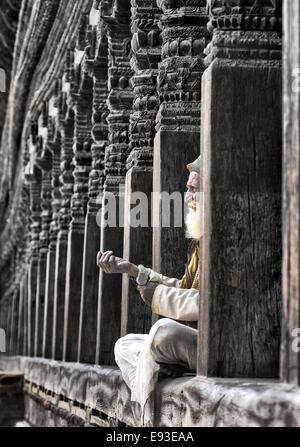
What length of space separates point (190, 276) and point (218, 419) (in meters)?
1.77

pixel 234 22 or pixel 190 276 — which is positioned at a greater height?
pixel 234 22

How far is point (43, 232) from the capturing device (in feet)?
68.7

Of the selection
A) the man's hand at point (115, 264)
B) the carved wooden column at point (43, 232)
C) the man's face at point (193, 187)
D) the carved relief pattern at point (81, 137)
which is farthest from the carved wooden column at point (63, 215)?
the man's face at point (193, 187)

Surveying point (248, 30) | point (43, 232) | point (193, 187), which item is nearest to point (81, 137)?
point (43, 232)

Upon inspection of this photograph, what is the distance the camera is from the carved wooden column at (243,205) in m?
5.84

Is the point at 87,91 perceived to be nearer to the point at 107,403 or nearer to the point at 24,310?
the point at 107,403

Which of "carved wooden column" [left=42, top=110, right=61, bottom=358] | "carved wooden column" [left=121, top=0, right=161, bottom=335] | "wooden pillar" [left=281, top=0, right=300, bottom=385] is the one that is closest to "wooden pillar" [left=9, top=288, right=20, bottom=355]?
"carved wooden column" [left=42, top=110, right=61, bottom=358]

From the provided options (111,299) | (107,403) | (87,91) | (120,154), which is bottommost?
(107,403)

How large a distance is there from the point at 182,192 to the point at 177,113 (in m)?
0.50

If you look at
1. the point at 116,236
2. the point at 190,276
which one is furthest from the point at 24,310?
the point at 190,276

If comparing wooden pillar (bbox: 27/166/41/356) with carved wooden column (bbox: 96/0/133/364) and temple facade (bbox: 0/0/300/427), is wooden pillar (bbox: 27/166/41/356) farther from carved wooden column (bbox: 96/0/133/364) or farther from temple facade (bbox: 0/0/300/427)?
carved wooden column (bbox: 96/0/133/364)

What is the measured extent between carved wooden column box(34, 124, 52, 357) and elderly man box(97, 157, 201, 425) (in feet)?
43.0

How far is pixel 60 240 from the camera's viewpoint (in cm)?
1672

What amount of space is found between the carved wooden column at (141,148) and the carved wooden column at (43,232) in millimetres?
10385
